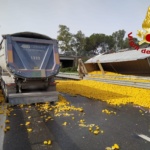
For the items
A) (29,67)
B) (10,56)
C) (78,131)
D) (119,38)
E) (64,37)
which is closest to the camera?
(78,131)

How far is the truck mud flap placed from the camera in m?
8.45

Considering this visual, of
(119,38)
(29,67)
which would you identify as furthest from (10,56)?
(119,38)

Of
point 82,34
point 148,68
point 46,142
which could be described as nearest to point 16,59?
point 46,142

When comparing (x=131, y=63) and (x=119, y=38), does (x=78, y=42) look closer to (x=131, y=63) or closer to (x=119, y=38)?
(x=119, y=38)

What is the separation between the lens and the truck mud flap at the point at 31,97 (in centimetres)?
845

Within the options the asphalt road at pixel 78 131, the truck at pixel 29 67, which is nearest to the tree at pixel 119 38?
the truck at pixel 29 67

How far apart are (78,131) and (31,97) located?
4053 mm

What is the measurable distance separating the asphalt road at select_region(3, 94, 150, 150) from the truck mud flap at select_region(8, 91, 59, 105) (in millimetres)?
890

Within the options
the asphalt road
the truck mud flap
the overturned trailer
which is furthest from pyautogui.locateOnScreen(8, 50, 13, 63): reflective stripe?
the overturned trailer

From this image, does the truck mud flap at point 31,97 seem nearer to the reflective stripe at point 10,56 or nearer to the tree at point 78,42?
the reflective stripe at point 10,56

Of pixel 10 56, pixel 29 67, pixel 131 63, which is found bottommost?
pixel 29 67

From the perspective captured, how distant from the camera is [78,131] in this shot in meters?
5.32

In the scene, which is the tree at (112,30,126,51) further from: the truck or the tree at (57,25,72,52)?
the truck

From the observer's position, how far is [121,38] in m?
100
